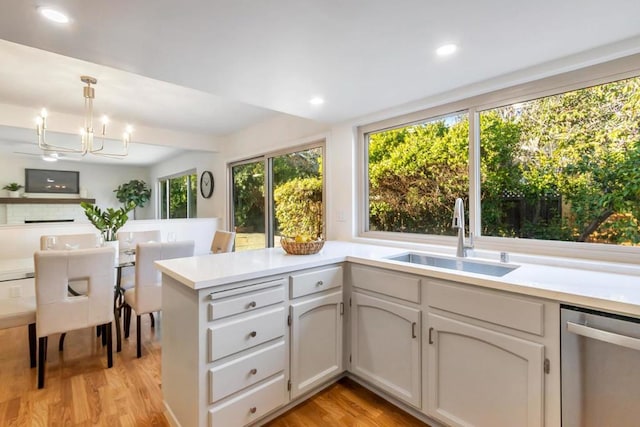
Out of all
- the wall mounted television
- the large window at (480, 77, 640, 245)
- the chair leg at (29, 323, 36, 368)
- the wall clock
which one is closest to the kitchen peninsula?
the large window at (480, 77, 640, 245)

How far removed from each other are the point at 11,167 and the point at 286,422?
7.46 meters

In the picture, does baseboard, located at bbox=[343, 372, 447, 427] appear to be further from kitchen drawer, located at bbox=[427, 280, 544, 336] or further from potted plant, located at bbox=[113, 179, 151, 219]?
potted plant, located at bbox=[113, 179, 151, 219]

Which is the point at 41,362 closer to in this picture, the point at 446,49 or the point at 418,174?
the point at 418,174

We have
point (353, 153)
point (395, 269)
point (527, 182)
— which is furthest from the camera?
point (353, 153)

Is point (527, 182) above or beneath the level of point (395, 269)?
above

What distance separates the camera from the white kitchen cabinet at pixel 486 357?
1267mm

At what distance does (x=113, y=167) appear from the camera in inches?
286

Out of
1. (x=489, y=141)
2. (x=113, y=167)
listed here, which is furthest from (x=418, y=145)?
(x=113, y=167)

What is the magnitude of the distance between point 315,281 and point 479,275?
89 centimetres

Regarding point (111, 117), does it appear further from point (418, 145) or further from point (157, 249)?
point (418, 145)

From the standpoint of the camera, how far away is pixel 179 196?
6.36 m

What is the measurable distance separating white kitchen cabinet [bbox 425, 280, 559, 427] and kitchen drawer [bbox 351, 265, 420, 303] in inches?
3.7

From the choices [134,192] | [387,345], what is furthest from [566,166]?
[134,192]

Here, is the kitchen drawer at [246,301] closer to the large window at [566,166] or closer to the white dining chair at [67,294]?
the white dining chair at [67,294]
